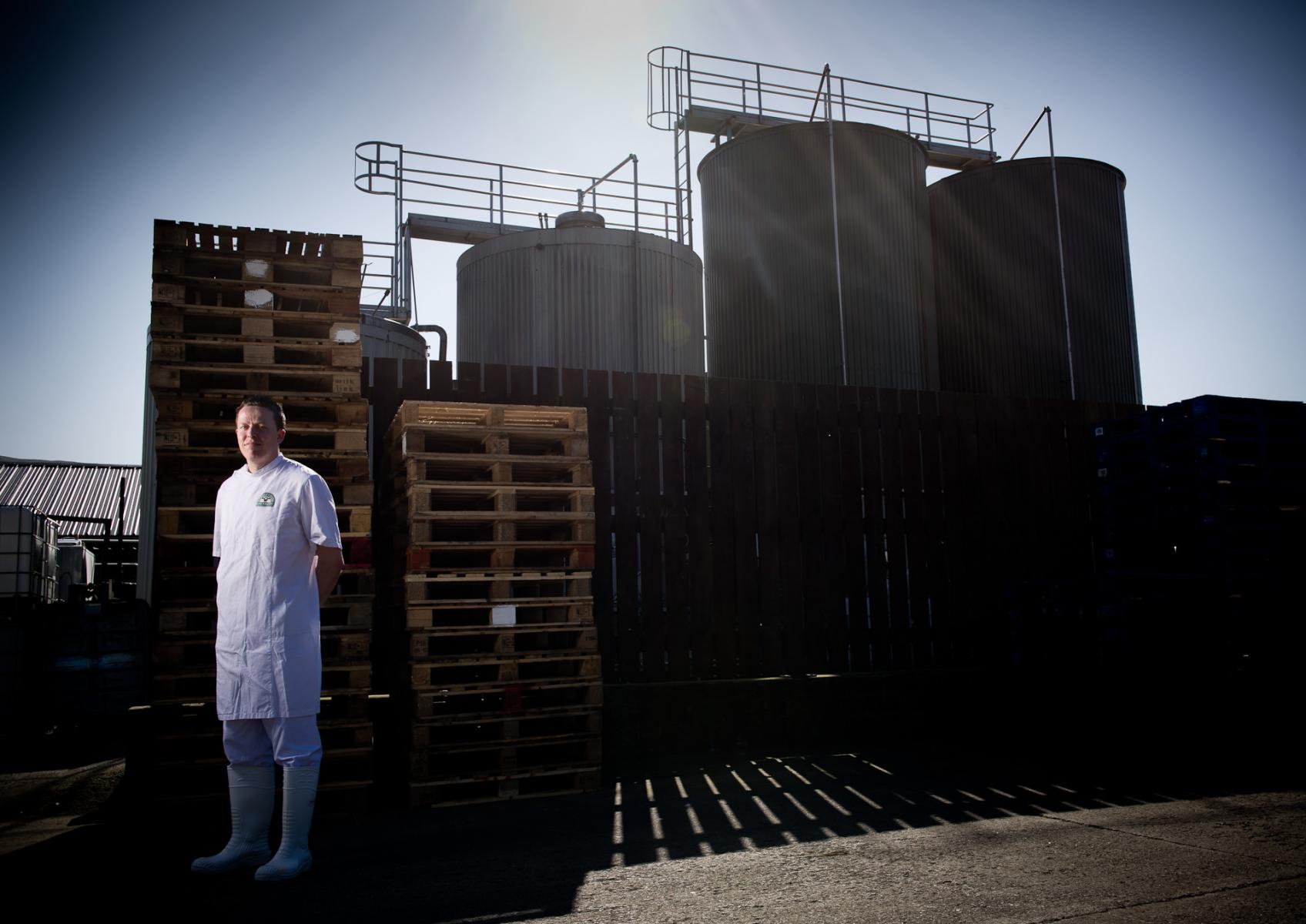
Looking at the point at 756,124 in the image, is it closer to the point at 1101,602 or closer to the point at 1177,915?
the point at 1101,602

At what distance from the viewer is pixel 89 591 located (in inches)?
622

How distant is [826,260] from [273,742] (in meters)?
10.7

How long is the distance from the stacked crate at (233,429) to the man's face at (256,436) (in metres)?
1.75

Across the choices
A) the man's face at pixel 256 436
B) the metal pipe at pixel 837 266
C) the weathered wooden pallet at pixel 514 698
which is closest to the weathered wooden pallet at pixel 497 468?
the weathered wooden pallet at pixel 514 698

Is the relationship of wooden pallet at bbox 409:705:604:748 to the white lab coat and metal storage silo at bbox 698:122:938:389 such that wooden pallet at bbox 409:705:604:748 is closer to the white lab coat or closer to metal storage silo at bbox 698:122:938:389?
the white lab coat

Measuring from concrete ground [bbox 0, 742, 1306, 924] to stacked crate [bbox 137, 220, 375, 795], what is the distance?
2.21ft

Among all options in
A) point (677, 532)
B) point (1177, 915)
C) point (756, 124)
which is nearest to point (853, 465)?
point (677, 532)

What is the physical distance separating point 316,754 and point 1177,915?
4.29 metres

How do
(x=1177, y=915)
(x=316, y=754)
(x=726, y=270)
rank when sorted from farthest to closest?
(x=726, y=270), (x=316, y=754), (x=1177, y=915)

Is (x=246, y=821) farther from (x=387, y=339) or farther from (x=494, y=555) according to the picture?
(x=387, y=339)

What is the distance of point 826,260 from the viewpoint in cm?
1373

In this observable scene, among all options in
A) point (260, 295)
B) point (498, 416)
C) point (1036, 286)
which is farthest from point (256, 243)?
point (1036, 286)

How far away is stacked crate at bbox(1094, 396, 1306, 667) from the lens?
9555mm

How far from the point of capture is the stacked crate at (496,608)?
7188 mm
